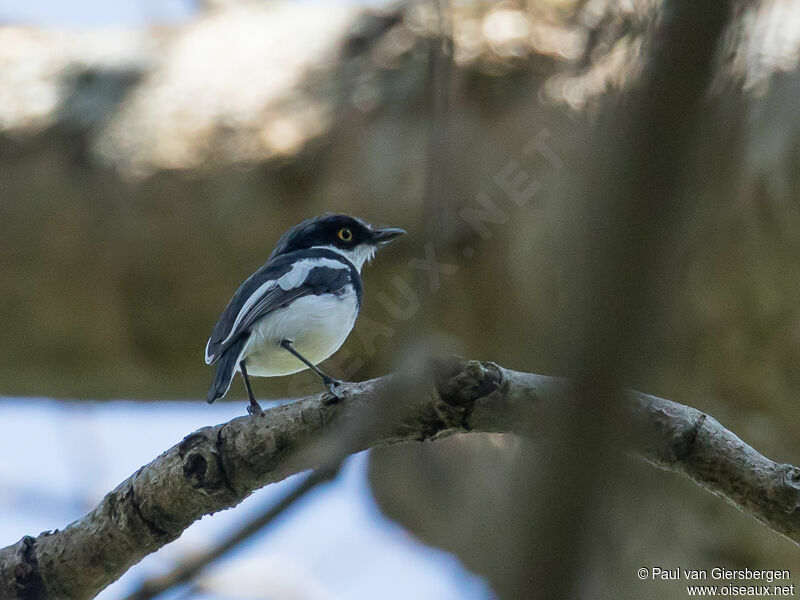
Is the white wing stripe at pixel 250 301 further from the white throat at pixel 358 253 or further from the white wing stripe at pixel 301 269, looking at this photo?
the white throat at pixel 358 253

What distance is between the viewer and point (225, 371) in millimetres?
3676

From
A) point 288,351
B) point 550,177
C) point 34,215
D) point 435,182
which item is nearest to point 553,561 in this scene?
point 435,182

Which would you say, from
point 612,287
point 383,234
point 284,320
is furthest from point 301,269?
point 612,287

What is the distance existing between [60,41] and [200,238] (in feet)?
6.95

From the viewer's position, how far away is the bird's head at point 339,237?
5.00 meters

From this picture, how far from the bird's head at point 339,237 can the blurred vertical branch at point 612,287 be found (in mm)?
4131

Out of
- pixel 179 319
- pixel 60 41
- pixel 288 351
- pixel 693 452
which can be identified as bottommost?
pixel 179 319

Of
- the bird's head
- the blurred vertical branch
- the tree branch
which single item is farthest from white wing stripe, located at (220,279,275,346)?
the blurred vertical branch

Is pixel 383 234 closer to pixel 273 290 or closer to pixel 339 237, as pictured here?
pixel 339 237

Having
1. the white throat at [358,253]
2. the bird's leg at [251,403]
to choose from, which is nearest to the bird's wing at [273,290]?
the bird's leg at [251,403]

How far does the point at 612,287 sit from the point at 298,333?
10.6 feet

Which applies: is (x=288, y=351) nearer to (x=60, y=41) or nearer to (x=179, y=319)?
(x=179, y=319)

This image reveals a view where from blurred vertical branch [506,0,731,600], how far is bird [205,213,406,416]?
2.80m

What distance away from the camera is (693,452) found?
105 inches
